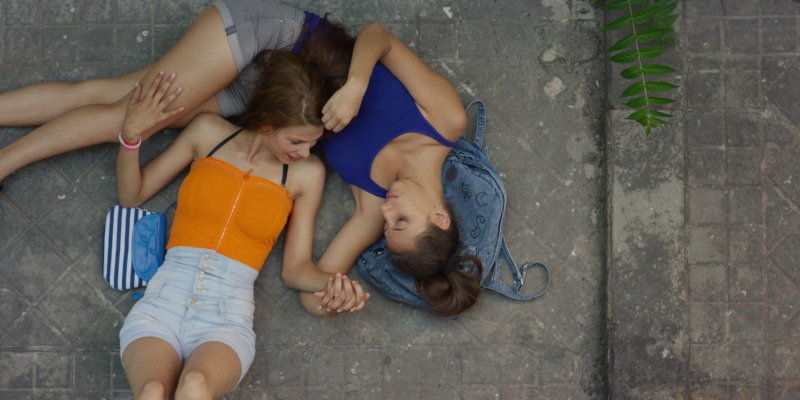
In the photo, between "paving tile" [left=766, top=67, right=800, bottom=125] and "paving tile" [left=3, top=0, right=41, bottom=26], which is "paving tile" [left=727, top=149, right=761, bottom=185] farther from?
"paving tile" [left=3, top=0, right=41, bottom=26]

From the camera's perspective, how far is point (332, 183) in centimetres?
363

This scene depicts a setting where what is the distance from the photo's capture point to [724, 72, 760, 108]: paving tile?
358 cm

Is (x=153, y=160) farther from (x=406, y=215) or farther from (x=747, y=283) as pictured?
(x=747, y=283)

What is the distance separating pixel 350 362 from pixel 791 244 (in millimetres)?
3012

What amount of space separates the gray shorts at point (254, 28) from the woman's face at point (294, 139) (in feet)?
1.18

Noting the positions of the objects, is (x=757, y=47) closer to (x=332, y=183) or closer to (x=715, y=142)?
(x=715, y=142)

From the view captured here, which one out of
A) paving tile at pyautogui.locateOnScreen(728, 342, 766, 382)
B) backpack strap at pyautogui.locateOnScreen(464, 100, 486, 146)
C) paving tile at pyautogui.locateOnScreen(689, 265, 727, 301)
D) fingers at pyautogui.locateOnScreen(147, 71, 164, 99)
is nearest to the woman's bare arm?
fingers at pyautogui.locateOnScreen(147, 71, 164, 99)

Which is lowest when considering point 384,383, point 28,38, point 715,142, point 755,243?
point 384,383

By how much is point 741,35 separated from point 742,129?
623mm

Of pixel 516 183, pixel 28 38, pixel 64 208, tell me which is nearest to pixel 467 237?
pixel 516 183

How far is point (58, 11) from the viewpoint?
363cm

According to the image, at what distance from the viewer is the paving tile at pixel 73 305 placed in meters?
3.52

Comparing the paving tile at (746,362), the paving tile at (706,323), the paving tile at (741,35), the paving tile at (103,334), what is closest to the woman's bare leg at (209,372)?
the paving tile at (103,334)

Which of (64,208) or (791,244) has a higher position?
(791,244)
